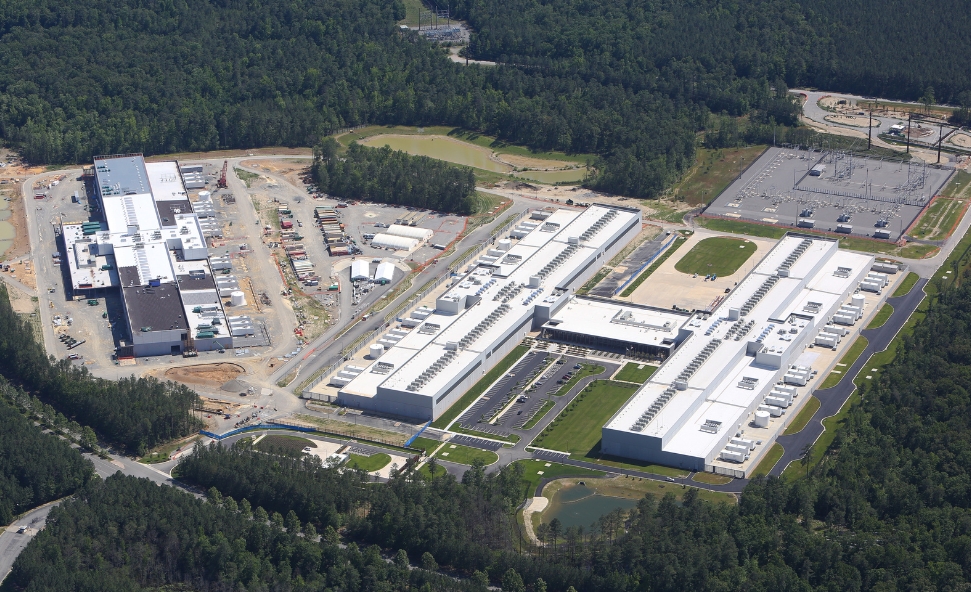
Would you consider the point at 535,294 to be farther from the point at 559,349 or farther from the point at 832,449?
the point at 832,449

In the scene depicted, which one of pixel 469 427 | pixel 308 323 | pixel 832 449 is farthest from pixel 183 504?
pixel 832 449

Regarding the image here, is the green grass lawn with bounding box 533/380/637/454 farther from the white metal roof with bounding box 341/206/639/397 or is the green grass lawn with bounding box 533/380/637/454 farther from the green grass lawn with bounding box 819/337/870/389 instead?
the green grass lawn with bounding box 819/337/870/389

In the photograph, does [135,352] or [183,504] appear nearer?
[183,504]

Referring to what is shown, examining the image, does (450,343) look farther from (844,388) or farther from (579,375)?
(844,388)

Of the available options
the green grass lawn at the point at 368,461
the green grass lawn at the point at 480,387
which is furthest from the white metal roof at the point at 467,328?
the green grass lawn at the point at 368,461

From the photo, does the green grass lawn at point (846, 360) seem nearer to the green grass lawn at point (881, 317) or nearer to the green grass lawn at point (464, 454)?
the green grass lawn at point (881, 317)
